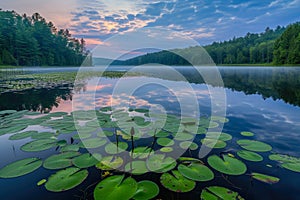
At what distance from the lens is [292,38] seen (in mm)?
40969

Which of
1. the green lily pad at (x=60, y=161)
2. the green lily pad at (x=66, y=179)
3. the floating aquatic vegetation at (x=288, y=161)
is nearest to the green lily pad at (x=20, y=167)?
the green lily pad at (x=60, y=161)

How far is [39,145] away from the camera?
3150mm

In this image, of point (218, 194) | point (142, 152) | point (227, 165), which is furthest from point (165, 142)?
point (218, 194)

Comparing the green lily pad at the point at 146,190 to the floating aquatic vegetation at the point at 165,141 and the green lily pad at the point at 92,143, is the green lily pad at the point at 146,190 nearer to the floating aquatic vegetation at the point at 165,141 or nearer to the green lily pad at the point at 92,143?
the floating aquatic vegetation at the point at 165,141

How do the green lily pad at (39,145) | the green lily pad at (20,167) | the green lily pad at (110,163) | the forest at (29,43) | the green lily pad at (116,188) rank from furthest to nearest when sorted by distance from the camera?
the forest at (29,43)
the green lily pad at (39,145)
the green lily pad at (110,163)
the green lily pad at (20,167)
the green lily pad at (116,188)

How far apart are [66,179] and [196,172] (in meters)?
1.73

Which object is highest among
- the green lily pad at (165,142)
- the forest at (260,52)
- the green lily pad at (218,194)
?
the forest at (260,52)

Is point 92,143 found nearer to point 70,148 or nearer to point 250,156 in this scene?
point 70,148

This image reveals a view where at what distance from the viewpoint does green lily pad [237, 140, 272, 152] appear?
3.06 metres

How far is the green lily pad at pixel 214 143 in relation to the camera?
3205 millimetres

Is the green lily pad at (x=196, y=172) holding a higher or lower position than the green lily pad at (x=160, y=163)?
lower

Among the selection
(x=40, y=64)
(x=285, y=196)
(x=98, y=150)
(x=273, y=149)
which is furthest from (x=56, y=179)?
(x=40, y=64)

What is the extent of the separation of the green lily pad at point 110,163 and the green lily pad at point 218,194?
1.23m

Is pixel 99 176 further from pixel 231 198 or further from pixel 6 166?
pixel 231 198
